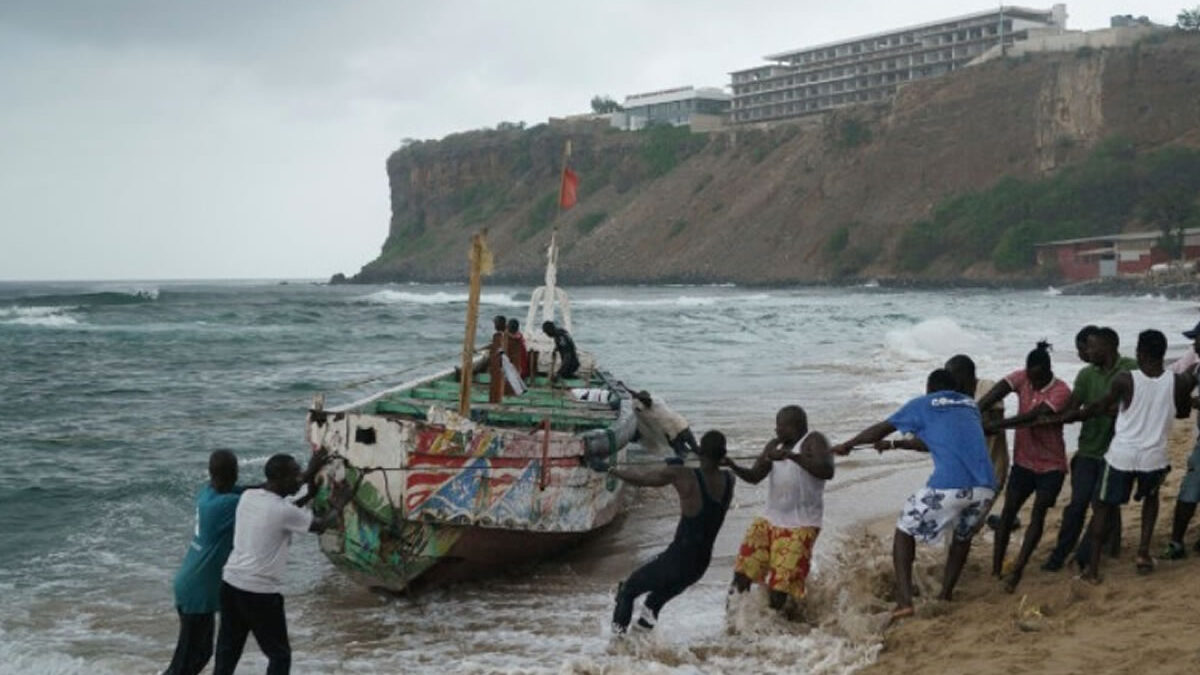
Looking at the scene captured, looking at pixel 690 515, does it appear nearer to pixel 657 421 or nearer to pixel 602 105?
pixel 657 421

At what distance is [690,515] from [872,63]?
391ft

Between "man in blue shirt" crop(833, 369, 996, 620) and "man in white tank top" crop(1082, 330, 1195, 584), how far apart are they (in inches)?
27.9

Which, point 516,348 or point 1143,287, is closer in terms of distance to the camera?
point 516,348

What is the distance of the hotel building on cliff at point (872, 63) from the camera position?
11056 centimetres

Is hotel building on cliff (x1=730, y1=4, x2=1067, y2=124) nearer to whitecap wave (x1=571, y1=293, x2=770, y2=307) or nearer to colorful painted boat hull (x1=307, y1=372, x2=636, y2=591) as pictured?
whitecap wave (x1=571, y1=293, x2=770, y2=307)

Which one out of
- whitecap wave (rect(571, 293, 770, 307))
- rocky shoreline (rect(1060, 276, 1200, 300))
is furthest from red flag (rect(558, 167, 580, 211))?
whitecap wave (rect(571, 293, 770, 307))

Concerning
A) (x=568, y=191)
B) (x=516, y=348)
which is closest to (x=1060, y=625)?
(x=568, y=191)

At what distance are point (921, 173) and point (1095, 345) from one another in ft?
322

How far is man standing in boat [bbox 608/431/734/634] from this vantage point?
7.13 meters

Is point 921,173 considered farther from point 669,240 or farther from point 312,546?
point 312,546

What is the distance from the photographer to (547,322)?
15.3 m

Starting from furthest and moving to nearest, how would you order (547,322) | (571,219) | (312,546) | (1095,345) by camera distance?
(571,219) → (547,322) → (312,546) → (1095,345)

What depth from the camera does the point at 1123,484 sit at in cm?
718

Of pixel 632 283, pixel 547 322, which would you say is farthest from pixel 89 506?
pixel 632 283
